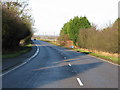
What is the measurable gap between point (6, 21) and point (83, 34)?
2421cm

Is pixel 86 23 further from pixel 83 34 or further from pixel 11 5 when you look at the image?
pixel 11 5

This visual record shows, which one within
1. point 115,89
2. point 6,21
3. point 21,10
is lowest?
point 115,89

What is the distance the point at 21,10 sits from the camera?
51406 millimetres

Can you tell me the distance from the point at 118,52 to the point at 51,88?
24.8 metres

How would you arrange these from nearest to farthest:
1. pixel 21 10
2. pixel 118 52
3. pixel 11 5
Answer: pixel 118 52
pixel 11 5
pixel 21 10

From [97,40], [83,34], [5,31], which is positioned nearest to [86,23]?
[83,34]

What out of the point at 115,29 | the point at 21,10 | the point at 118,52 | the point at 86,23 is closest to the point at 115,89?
the point at 115,29

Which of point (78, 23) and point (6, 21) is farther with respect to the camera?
point (78, 23)

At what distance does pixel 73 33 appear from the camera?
65.2 metres

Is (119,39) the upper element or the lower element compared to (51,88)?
upper

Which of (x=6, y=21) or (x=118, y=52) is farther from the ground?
(x=6, y=21)

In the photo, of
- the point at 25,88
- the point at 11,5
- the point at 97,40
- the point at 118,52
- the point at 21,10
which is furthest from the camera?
the point at 21,10

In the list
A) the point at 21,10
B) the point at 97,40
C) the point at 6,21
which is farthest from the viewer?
the point at 21,10

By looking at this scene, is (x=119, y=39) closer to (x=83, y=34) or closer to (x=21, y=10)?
(x=83, y=34)
